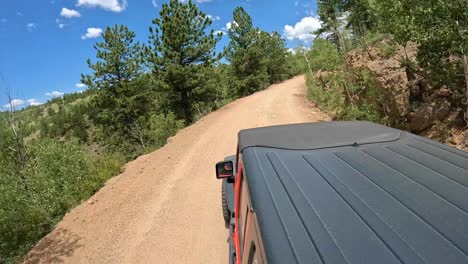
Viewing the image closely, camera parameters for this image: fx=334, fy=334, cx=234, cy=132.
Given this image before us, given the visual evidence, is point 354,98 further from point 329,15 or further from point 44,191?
point 329,15

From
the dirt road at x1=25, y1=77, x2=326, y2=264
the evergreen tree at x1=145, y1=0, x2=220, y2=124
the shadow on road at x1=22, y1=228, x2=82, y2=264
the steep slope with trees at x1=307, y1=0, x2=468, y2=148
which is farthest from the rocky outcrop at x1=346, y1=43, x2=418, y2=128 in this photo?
the evergreen tree at x1=145, y1=0, x2=220, y2=124

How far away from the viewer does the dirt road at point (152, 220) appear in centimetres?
637

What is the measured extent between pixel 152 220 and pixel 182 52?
19698 mm

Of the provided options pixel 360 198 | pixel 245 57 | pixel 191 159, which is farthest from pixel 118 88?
pixel 360 198

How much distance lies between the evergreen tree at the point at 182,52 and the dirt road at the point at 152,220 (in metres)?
13.5

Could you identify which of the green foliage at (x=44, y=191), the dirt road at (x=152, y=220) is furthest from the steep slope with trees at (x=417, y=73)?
the green foliage at (x=44, y=191)

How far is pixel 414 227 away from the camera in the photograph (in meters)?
1.57

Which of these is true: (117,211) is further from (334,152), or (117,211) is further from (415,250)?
(415,250)

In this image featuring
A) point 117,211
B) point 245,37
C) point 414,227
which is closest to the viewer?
point 414,227

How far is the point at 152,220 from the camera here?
7.81 m

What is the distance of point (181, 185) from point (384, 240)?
8.50 meters

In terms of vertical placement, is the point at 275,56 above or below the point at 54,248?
above

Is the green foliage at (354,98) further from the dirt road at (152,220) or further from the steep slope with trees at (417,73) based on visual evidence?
the dirt road at (152,220)

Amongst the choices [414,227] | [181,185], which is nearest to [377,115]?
[181,185]
